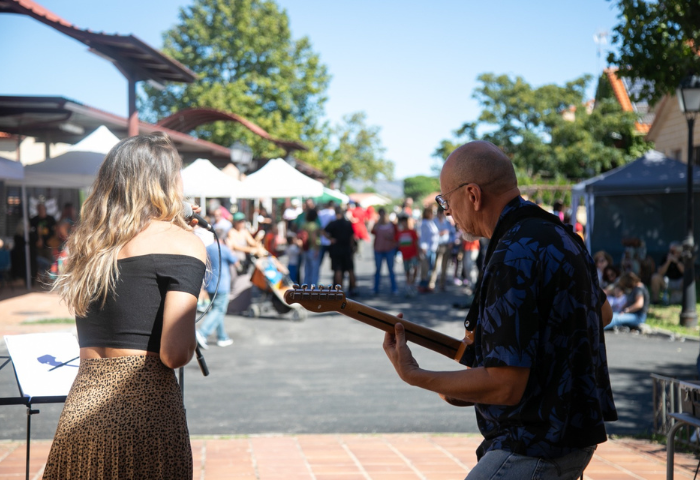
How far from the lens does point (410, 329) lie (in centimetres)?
238

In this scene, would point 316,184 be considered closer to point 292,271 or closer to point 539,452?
point 292,271

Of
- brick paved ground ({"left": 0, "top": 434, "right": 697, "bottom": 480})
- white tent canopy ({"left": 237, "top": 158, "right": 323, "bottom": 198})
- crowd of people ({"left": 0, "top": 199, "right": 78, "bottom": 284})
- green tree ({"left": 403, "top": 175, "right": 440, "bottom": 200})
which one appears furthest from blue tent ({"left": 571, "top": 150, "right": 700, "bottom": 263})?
green tree ({"left": 403, "top": 175, "right": 440, "bottom": 200})

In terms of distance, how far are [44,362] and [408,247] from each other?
44.1ft

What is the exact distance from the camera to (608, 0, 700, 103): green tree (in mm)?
11211

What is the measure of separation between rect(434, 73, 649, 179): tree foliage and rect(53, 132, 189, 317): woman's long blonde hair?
33.5 meters

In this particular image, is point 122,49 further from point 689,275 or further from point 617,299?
point 689,275

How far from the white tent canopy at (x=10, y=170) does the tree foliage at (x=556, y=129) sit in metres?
27.1

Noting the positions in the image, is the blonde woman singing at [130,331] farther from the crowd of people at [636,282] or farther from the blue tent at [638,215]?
the blue tent at [638,215]

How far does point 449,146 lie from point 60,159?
3209 centimetres

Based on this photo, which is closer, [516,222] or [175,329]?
[516,222]

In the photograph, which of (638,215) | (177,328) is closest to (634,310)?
(638,215)

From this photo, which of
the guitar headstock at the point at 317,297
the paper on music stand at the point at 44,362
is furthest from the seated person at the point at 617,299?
the guitar headstock at the point at 317,297

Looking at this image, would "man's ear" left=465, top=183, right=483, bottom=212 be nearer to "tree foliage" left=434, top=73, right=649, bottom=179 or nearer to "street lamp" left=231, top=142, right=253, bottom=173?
"street lamp" left=231, top=142, right=253, bottom=173

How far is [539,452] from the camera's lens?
6.62 ft
